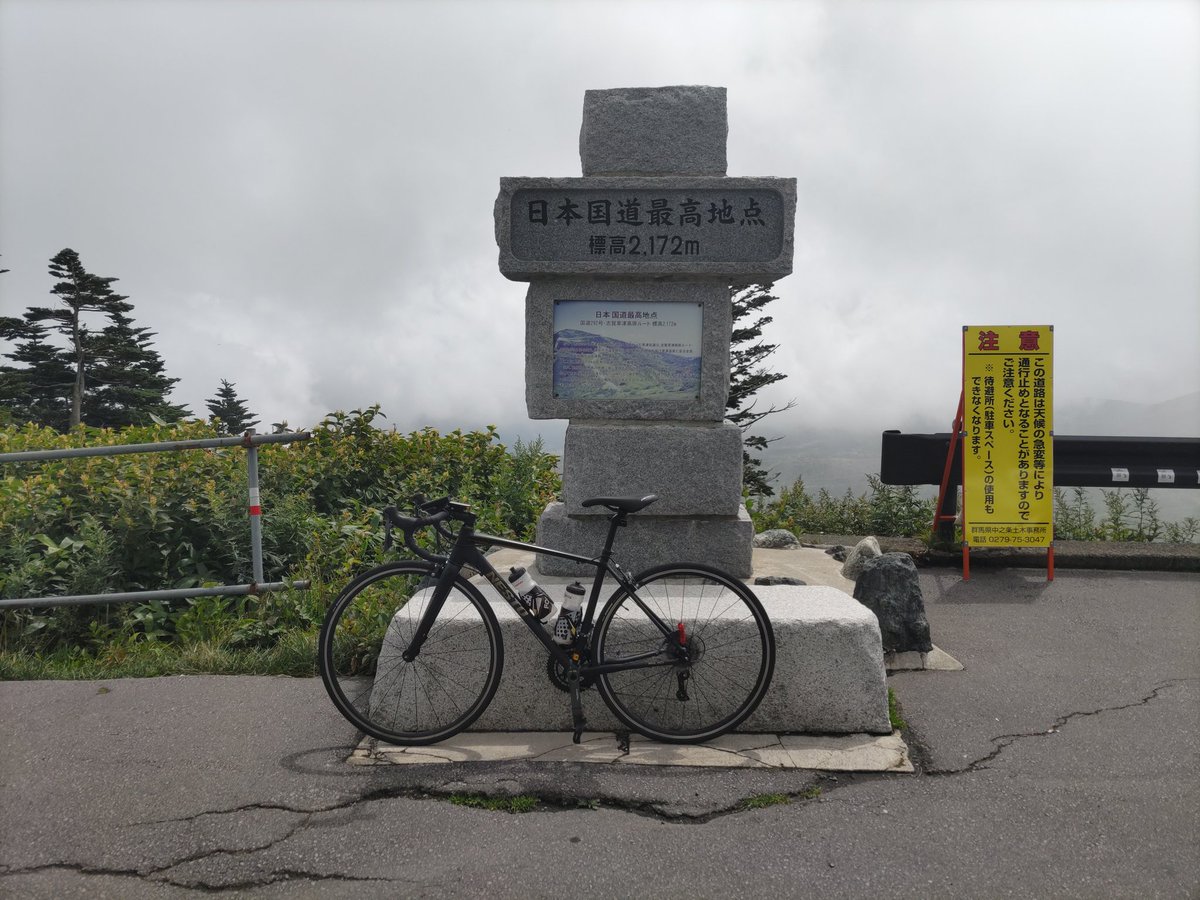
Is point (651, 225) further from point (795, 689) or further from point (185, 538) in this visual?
point (185, 538)

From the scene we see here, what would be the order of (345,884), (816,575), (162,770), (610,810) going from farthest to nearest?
(816,575) < (162,770) < (610,810) < (345,884)

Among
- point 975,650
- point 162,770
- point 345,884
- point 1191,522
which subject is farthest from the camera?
point 1191,522

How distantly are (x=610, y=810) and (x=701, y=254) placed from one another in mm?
2964

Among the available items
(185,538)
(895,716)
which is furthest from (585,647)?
(185,538)

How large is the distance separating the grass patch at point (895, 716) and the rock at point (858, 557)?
Answer: 228cm

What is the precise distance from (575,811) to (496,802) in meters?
0.32

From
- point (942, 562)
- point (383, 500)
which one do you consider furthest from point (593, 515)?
point (942, 562)

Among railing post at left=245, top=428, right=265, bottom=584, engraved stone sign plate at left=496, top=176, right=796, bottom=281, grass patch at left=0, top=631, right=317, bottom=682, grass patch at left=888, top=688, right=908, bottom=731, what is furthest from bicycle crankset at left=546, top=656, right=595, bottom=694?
railing post at left=245, top=428, right=265, bottom=584

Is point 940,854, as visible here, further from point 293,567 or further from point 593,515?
point 293,567

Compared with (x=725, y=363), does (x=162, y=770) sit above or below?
below

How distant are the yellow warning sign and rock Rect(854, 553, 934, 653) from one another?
8.70 feet

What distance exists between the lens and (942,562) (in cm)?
794

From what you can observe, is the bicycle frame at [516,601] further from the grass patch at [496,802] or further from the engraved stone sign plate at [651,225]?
the engraved stone sign plate at [651,225]

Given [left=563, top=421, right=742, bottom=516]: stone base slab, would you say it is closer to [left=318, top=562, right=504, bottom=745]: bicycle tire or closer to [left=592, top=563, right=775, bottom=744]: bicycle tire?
[left=592, top=563, right=775, bottom=744]: bicycle tire
